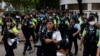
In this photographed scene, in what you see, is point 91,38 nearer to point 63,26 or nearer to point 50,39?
point 50,39

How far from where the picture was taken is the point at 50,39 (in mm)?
7570

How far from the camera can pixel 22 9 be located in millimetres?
50906

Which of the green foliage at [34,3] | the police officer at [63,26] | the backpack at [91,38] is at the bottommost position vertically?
the green foliage at [34,3]

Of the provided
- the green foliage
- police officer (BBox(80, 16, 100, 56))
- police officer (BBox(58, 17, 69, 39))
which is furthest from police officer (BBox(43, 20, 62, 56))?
the green foliage

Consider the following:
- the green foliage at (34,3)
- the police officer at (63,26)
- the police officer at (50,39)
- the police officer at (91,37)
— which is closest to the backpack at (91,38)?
the police officer at (91,37)

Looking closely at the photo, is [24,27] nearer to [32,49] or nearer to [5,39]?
[32,49]

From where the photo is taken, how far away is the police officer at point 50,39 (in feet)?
24.8

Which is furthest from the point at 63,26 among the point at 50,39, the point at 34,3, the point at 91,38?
the point at 34,3

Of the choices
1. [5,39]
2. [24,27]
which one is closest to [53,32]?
[5,39]

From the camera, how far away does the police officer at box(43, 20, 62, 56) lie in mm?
7559

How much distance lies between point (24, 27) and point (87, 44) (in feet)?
13.3

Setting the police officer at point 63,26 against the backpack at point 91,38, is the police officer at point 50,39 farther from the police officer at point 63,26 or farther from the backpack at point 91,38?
the police officer at point 63,26

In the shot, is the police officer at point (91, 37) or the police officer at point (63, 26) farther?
the police officer at point (63, 26)

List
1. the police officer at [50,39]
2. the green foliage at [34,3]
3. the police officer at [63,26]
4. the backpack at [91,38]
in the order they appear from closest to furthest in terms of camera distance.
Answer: the police officer at [50,39]
the backpack at [91,38]
the police officer at [63,26]
the green foliage at [34,3]
